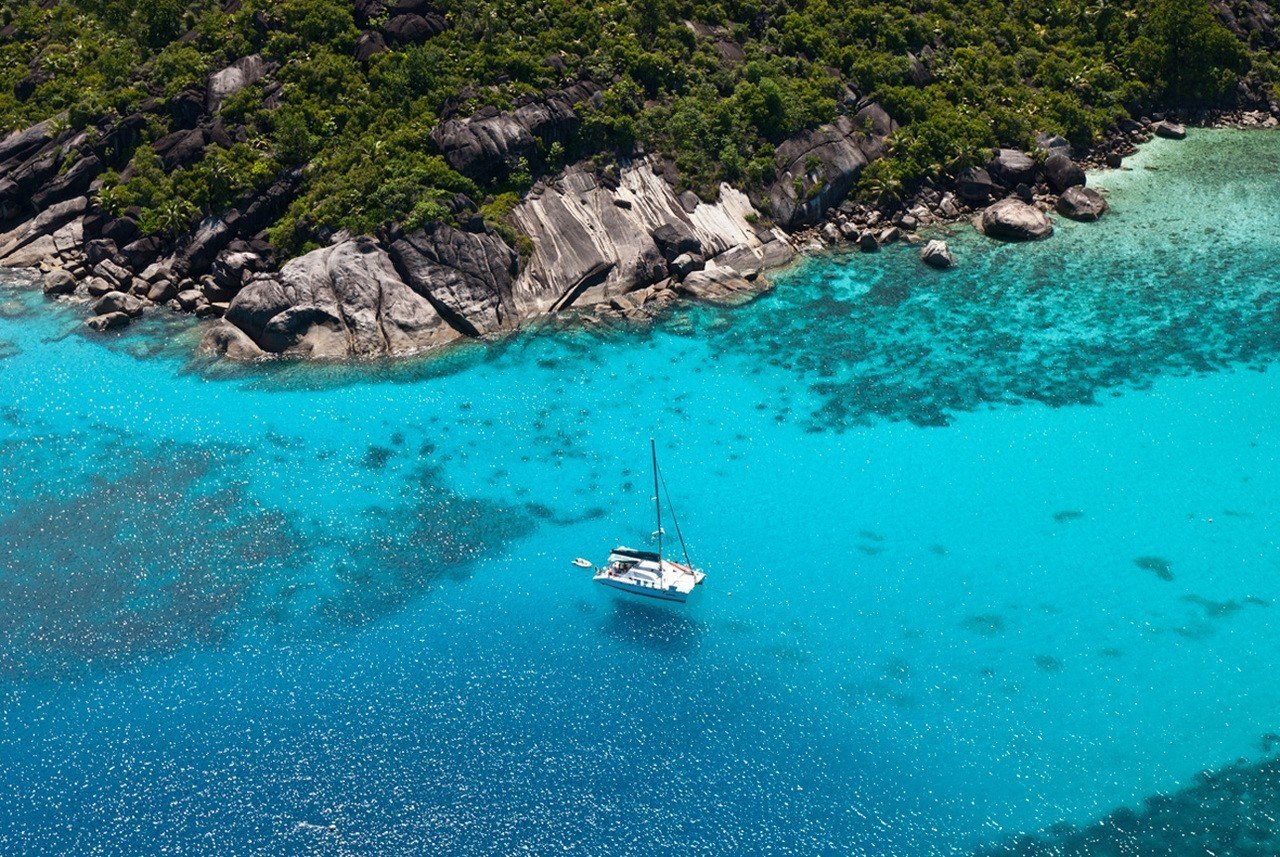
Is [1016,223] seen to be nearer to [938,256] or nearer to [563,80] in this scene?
[938,256]

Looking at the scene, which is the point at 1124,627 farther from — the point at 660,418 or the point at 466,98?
the point at 466,98

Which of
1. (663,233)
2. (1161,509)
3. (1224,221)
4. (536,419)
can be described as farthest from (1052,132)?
(536,419)

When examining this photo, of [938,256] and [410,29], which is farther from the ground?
[410,29]

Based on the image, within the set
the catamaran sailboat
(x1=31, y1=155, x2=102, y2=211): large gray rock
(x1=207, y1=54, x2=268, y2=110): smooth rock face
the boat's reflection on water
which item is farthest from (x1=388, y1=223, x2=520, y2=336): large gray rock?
(x1=31, y1=155, x2=102, y2=211): large gray rock

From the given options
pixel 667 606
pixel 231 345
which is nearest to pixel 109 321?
pixel 231 345

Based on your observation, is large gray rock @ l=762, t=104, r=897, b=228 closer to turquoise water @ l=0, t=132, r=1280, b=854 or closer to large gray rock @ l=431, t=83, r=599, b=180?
turquoise water @ l=0, t=132, r=1280, b=854

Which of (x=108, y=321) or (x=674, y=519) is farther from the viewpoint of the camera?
(x=108, y=321)
